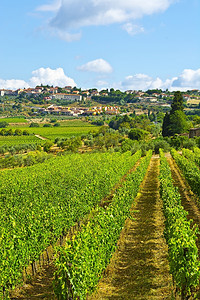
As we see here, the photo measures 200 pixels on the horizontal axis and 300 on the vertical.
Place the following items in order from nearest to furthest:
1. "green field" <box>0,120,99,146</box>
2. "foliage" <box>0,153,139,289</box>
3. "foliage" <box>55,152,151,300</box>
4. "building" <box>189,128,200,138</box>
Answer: "foliage" <box>55,152,151,300</box> → "foliage" <box>0,153,139,289</box> → "building" <box>189,128,200,138</box> → "green field" <box>0,120,99,146</box>

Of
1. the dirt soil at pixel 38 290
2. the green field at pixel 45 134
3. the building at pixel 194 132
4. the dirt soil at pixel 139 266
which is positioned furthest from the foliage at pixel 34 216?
the green field at pixel 45 134

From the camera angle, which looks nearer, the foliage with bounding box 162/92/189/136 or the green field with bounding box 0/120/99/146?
the foliage with bounding box 162/92/189/136

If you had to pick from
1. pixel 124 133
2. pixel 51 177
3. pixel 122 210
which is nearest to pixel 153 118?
pixel 124 133

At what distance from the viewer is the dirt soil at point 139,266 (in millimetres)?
9508

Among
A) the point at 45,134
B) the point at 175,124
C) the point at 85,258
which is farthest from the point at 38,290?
the point at 45,134

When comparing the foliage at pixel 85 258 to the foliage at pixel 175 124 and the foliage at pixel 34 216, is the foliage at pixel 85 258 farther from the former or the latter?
the foliage at pixel 175 124

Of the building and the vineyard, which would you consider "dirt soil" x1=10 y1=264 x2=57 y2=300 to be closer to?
the vineyard

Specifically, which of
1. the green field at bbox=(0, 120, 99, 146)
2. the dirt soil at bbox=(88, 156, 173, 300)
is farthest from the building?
the dirt soil at bbox=(88, 156, 173, 300)

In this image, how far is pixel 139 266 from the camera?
11.4 meters

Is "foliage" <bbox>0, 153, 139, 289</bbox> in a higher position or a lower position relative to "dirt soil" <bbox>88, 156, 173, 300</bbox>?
higher

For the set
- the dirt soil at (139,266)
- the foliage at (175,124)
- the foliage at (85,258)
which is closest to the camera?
the foliage at (85,258)

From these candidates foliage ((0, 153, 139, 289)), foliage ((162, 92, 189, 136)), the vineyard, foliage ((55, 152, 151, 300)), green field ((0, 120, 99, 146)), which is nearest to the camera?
foliage ((55, 152, 151, 300))

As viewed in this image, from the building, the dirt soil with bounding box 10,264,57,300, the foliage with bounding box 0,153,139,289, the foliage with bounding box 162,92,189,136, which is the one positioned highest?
the foliage with bounding box 162,92,189,136

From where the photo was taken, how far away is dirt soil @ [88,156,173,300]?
9508 mm
